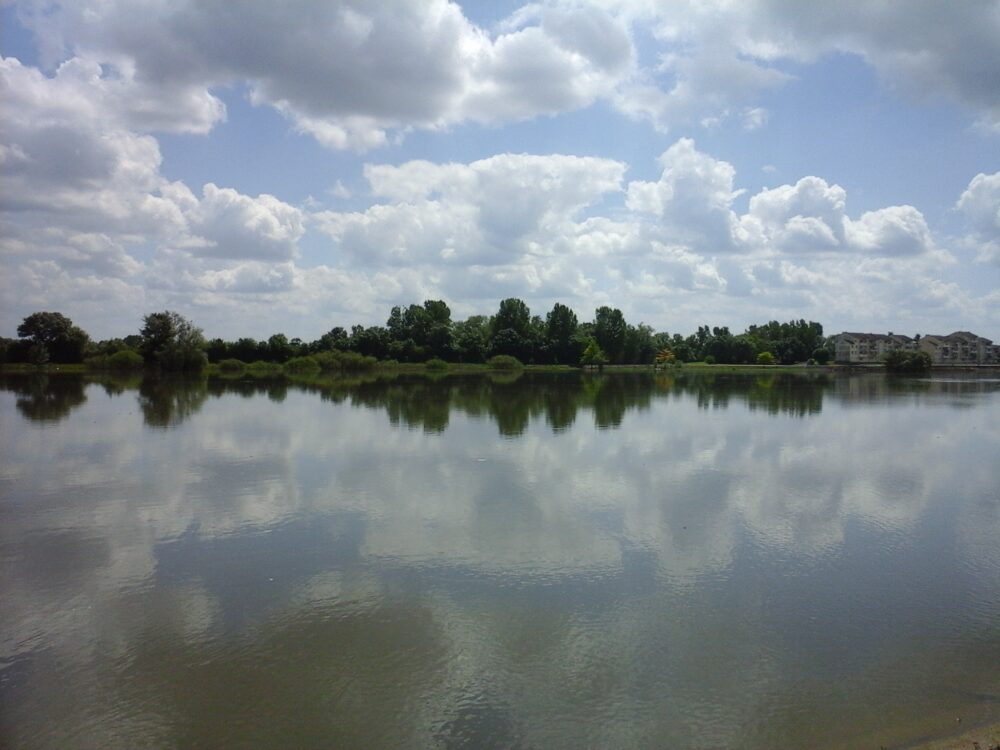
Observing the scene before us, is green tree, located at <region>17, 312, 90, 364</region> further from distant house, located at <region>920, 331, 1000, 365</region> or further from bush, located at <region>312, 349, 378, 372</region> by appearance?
distant house, located at <region>920, 331, 1000, 365</region>

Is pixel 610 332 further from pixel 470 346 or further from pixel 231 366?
pixel 231 366

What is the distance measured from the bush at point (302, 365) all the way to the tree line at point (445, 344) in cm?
587

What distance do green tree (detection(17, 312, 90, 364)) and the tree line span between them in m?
0.11

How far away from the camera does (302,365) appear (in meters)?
95.8

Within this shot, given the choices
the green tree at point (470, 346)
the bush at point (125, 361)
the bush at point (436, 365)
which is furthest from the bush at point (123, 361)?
the green tree at point (470, 346)

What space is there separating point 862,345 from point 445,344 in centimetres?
9552

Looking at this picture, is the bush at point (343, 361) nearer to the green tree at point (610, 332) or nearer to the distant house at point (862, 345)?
the green tree at point (610, 332)

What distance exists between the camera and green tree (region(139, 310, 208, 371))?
85.8m

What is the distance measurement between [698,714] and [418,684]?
2.75 m

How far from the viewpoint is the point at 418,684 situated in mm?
7086

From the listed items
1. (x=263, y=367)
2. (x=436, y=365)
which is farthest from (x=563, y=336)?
(x=263, y=367)

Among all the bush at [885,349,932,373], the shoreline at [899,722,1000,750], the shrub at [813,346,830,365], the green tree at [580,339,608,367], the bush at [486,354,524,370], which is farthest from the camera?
the shrub at [813,346,830,365]

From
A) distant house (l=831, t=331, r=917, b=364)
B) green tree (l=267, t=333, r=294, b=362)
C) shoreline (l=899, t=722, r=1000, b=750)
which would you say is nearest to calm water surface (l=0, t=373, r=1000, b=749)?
shoreline (l=899, t=722, r=1000, b=750)

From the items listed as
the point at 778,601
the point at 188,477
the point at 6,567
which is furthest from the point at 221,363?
the point at 778,601
